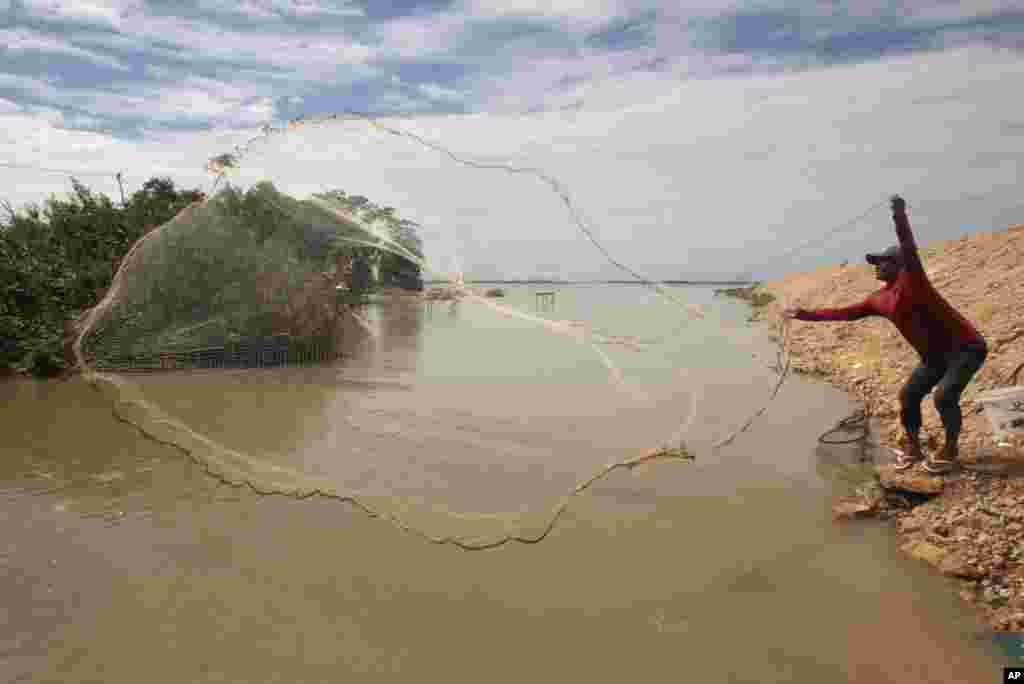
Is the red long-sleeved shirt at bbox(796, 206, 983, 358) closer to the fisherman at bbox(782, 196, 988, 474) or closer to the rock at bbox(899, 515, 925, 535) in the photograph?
the fisherman at bbox(782, 196, 988, 474)


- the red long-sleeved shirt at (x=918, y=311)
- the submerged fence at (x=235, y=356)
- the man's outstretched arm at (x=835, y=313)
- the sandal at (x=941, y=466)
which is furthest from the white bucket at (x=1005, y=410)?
the submerged fence at (x=235, y=356)

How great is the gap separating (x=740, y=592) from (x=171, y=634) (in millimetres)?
4124

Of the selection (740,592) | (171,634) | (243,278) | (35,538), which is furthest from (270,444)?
(740,592)

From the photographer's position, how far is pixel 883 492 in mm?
5777

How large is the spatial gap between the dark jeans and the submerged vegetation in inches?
193

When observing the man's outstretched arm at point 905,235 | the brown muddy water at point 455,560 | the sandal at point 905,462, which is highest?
the man's outstretched arm at point 905,235

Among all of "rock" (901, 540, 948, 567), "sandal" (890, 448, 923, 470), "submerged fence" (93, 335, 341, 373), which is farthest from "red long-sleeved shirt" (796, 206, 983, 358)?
"submerged fence" (93, 335, 341, 373)

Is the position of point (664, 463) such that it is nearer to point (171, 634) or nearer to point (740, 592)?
point (740, 592)

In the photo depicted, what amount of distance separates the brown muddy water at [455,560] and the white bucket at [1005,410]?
138 centimetres

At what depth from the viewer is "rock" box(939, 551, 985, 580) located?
14.3 feet

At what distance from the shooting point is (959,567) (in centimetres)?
447

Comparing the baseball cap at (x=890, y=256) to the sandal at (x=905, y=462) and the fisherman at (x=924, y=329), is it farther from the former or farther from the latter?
the sandal at (x=905, y=462)

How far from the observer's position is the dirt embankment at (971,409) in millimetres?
4367

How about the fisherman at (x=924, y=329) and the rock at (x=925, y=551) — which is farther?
the fisherman at (x=924, y=329)
